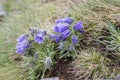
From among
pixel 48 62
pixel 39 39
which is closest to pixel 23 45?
pixel 39 39

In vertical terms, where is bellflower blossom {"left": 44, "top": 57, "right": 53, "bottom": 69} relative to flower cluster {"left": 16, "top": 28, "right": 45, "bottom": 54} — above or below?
below

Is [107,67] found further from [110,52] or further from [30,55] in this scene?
[30,55]

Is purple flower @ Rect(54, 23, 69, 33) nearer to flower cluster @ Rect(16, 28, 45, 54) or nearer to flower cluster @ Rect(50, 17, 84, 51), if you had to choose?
flower cluster @ Rect(50, 17, 84, 51)

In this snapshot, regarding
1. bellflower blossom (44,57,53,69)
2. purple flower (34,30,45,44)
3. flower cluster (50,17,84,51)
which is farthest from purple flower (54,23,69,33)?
bellflower blossom (44,57,53,69)

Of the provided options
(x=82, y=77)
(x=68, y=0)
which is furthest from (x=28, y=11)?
(x=82, y=77)

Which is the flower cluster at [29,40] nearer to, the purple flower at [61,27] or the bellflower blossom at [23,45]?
the bellflower blossom at [23,45]

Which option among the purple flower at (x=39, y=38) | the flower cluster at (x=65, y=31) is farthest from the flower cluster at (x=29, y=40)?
the flower cluster at (x=65, y=31)

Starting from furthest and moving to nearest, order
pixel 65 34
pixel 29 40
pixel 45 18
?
1. pixel 45 18
2. pixel 29 40
3. pixel 65 34

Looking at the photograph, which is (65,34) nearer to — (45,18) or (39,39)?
(39,39)
